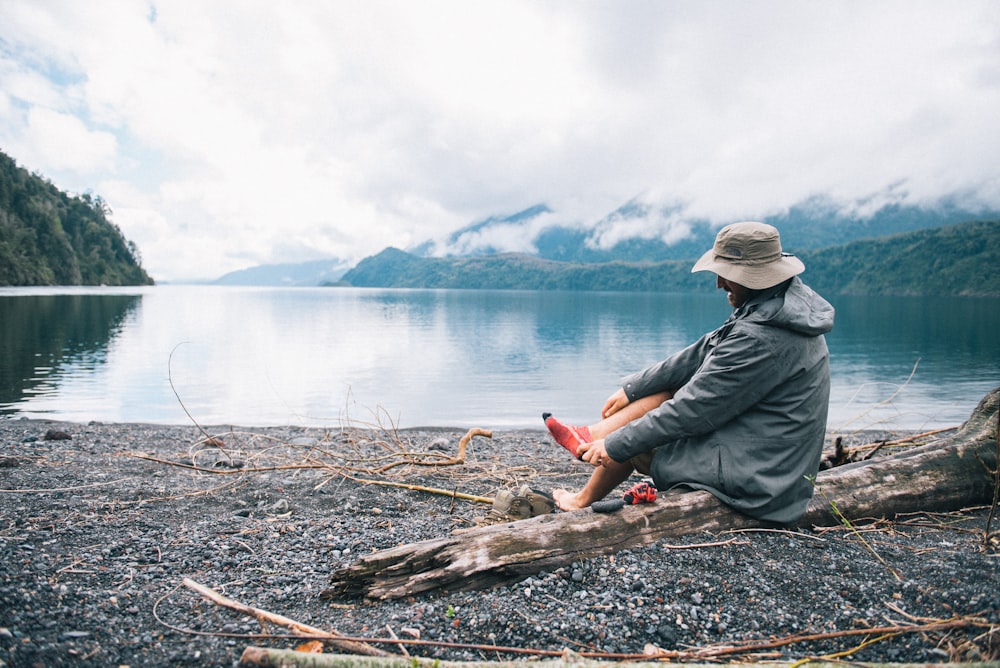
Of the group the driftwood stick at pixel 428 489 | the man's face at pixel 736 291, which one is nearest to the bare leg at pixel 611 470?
the man's face at pixel 736 291

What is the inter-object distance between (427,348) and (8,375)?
77.0 feet

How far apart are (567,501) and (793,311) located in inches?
107

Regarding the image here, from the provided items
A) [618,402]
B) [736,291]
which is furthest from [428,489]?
[736,291]

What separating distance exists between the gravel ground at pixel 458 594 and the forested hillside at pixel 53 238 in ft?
462

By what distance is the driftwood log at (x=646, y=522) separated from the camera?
4.03 metres

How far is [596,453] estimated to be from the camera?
15.9ft

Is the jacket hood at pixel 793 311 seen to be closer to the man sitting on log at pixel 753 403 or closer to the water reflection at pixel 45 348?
the man sitting on log at pixel 753 403

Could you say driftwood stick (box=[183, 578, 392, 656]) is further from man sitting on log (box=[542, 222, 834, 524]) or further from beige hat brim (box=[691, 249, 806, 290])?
beige hat brim (box=[691, 249, 806, 290])

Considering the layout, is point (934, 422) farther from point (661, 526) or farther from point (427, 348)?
point (427, 348)

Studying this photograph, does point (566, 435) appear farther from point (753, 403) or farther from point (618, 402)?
point (753, 403)

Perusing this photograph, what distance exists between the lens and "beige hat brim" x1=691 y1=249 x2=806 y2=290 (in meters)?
4.40

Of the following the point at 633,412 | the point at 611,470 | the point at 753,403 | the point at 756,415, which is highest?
the point at 753,403

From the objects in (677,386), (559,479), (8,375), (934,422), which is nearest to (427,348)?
(8,375)

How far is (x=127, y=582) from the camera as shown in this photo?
14.8 feet
